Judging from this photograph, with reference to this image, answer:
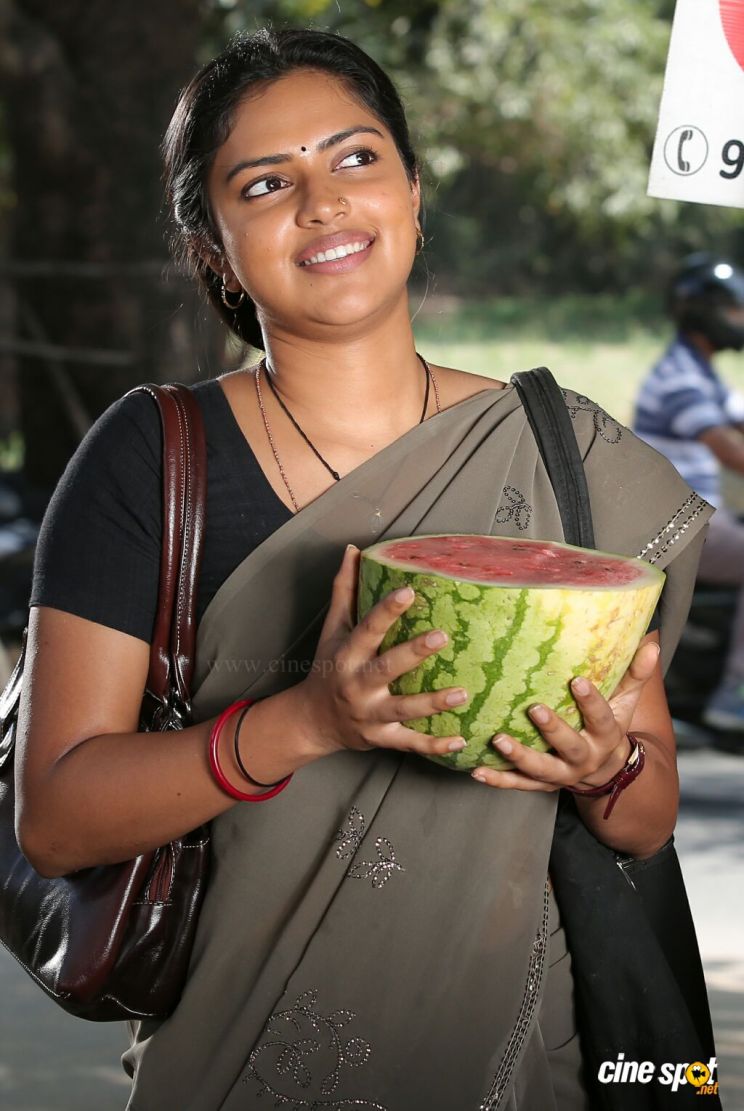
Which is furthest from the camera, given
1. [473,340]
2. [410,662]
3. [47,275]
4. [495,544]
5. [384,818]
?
[473,340]

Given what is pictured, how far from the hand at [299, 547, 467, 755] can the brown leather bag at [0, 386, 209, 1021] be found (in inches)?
11.3

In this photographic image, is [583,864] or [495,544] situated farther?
[583,864]

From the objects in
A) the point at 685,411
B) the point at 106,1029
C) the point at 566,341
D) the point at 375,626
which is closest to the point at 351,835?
the point at 375,626

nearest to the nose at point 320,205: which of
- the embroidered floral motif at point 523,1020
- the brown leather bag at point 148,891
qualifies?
the brown leather bag at point 148,891

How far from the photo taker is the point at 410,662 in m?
1.43

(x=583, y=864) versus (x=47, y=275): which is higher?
(x=47, y=275)

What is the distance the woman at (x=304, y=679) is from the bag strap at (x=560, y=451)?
18mm

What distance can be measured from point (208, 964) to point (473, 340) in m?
19.0

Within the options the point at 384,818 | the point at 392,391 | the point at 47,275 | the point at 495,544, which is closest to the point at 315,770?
the point at 384,818

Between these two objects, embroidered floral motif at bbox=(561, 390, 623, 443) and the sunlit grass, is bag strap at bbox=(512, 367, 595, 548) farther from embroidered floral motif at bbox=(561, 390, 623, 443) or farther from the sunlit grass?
the sunlit grass

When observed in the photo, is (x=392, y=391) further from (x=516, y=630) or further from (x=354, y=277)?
(x=516, y=630)

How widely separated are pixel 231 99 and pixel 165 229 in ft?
1.21

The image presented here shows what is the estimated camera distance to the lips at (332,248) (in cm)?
180

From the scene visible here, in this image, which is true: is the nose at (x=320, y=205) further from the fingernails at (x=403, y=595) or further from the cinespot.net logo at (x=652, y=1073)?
the cinespot.net logo at (x=652, y=1073)
